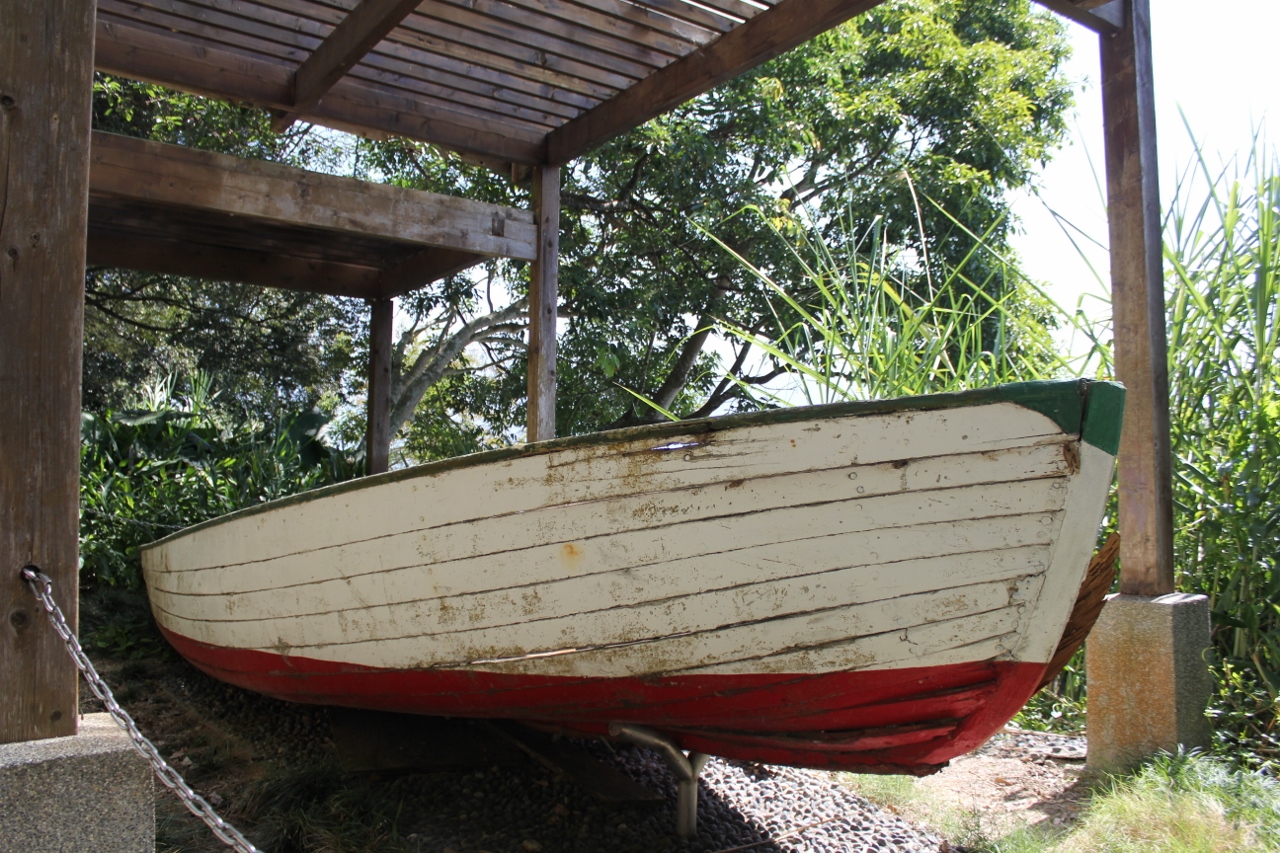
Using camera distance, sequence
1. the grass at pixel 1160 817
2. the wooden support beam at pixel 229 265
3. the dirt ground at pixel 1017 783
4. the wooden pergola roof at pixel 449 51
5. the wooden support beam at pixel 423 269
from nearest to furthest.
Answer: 1. the grass at pixel 1160 817
2. the dirt ground at pixel 1017 783
3. the wooden pergola roof at pixel 449 51
4. the wooden support beam at pixel 423 269
5. the wooden support beam at pixel 229 265

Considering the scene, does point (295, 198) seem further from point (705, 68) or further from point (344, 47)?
point (705, 68)

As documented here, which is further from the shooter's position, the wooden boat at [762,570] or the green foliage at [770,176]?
the green foliage at [770,176]

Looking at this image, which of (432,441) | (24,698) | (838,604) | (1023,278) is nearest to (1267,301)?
(1023,278)

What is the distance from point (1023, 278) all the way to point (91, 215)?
15.3ft

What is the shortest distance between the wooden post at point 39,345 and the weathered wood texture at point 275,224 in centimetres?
215

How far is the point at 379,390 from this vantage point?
19.9ft

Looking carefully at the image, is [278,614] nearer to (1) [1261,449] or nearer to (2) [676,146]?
(1) [1261,449]

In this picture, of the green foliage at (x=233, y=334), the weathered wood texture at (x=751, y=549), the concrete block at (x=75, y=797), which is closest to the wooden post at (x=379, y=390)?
the weathered wood texture at (x=751, y=549)

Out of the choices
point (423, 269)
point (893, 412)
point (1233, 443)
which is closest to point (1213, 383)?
point (1233, 443)

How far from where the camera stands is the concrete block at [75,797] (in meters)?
1.61

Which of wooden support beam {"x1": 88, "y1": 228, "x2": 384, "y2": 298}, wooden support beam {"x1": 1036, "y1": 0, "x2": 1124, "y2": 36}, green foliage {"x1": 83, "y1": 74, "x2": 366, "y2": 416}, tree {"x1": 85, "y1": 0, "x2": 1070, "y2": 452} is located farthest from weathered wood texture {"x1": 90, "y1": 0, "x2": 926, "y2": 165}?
green foliage {"x1": 83, "y1": 74, "x2": 366, "y2": 416}

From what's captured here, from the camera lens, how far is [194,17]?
3465 mm

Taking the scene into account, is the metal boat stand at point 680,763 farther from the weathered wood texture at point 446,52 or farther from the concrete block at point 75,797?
the weathered wood texture at point 446,52

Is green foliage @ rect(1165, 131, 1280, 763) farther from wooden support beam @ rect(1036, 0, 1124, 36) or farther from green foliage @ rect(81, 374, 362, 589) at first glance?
green foliage @ rect(81, 374, 362, 589)
